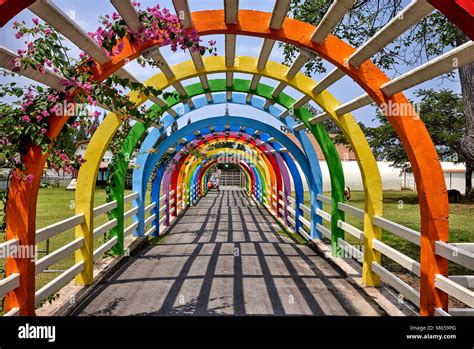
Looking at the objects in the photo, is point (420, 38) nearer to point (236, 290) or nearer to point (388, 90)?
point (388, 90)

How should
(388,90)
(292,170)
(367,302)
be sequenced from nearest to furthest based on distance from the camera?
(388,90)
(367,302)
(292,170)

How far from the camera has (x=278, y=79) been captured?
6.52 m

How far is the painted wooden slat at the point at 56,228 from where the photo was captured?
4.26m

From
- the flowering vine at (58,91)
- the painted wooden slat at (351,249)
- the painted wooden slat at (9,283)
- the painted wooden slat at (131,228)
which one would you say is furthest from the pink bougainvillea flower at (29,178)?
the painted wooden slat at (131,228)

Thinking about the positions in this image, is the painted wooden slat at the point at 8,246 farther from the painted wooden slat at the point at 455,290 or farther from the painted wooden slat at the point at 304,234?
the painted wooden slat at the point at 304,234

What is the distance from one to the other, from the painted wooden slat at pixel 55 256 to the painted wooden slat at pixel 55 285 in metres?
0.20

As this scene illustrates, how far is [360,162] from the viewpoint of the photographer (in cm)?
→ 605

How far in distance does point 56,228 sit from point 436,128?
83.0 feet

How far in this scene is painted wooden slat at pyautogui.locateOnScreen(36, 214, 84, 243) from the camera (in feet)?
14.0

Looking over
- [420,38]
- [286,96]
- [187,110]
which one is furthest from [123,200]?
[420,38]

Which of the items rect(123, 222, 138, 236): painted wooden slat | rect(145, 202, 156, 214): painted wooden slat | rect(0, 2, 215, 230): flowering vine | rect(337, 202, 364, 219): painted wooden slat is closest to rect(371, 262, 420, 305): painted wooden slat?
rect(337, 202, 364, 219): painted wooden slat

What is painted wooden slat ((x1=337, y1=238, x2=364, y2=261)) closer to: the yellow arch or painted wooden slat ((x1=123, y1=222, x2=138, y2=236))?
the yellow arch

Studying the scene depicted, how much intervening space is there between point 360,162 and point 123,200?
14.3ft

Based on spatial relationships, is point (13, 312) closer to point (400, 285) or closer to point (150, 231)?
point (400, 285)
